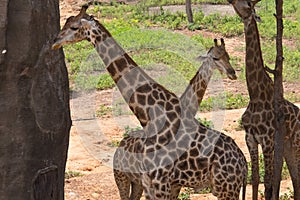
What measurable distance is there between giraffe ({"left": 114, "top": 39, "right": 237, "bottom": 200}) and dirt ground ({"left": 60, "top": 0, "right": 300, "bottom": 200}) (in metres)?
1.94

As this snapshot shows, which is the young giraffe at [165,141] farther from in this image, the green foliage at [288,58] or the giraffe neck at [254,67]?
the green foliage at [288,58]

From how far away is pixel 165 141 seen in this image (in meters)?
5.62

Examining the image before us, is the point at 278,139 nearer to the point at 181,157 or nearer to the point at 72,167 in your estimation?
the point at 181,157

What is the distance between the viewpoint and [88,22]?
5641 millimetres

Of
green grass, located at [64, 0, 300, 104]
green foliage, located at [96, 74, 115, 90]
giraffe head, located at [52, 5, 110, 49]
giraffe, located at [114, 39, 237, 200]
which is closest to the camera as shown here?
giraffe head, located at [52, 5, 110, 49]

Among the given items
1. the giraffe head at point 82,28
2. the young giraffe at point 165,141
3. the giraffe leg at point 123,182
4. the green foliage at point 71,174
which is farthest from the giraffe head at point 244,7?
the green foliage at point 71,174

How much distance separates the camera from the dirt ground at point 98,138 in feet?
27.4

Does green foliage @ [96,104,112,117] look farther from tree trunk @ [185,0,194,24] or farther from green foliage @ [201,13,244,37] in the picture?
tree trunk @ [185,0,194,24]

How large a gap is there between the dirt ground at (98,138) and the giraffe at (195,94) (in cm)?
194

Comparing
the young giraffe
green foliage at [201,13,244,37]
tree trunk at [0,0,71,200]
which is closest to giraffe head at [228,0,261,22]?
the young giraffe

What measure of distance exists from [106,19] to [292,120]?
584 inches

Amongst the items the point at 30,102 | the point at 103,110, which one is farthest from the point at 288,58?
the point at 30,102

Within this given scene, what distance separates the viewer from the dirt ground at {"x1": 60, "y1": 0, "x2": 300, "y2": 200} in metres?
8.36

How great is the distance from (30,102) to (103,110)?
8.33 metres
